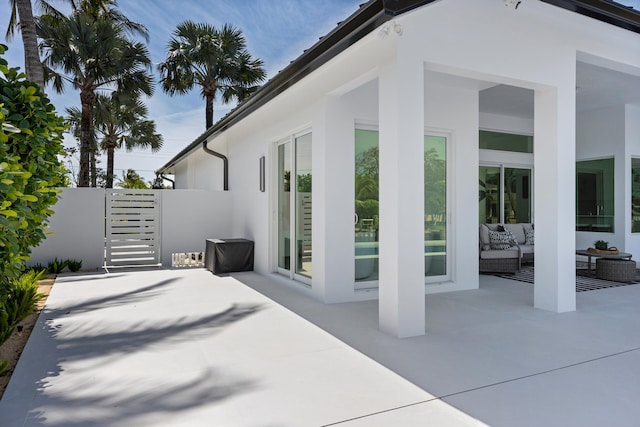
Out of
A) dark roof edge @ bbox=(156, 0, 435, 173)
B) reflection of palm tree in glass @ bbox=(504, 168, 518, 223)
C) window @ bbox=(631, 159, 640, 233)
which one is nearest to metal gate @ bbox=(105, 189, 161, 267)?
dark roof edge @ bbox=(156, 0, 435, 173)

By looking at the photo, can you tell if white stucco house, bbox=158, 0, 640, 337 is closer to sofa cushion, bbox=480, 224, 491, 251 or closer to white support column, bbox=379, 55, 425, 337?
white support column, bbox=379, 55, 425, 337

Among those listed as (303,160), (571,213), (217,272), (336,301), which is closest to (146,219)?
(217,272)

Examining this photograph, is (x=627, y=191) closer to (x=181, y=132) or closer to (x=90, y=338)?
(x=90, y=338)

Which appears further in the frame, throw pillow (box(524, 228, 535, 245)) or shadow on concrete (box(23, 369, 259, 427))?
throw pillow (box(524, 228, 535, 245))

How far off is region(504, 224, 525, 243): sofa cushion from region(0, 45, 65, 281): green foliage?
9.41 meters

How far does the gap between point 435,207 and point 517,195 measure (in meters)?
5.12

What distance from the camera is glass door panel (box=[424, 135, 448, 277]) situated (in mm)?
6828

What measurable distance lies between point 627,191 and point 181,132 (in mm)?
24841

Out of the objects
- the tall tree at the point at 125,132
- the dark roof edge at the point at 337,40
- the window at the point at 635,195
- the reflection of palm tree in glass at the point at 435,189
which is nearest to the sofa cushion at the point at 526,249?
the window at the point at 635,195

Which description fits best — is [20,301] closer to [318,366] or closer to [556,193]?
[318,366]

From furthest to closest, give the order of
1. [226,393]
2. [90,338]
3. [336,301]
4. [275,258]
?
[275,258]
[336,301]
[90,338]
[226,393]

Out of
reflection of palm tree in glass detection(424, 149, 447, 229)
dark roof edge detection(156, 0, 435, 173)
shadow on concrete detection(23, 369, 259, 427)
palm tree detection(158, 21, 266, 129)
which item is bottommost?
shadow on concrete detection(23, 369, 259, 427)

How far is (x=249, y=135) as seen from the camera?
31.5ft

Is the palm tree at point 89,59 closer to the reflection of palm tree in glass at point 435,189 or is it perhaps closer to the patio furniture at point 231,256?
the patio furniture at point 231,256
